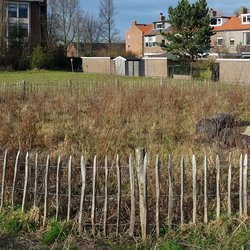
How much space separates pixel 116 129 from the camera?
9281 mm

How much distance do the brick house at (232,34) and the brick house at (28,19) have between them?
79.8ft

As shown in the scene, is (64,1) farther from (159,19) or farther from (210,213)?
(210,213)

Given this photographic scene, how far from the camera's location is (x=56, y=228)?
15.2 ft

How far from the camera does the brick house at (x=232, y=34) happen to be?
6140 cm

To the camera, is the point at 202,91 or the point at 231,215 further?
the point at 202,91

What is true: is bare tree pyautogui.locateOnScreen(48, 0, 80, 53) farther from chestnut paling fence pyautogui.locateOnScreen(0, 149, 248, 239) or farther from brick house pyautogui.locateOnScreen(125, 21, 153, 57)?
chestnut paling fence pyautogui.locateOnScreen(0, 149, 248, 239)

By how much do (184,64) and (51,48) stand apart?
19836mm

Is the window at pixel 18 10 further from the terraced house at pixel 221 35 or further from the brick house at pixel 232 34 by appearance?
the brick house at pixel 232 34

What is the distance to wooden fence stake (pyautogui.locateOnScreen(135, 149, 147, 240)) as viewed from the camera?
4551 millimetres

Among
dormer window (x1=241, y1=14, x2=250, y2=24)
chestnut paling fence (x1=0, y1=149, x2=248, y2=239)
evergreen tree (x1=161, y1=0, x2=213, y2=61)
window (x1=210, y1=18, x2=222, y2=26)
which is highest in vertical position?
window (x1=210, y1=18, x2=222, y2=26)

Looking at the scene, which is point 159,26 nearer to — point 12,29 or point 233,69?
point 12,29

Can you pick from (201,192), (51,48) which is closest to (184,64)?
(51,48)

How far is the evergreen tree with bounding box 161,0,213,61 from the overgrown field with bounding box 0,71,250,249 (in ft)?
87.3

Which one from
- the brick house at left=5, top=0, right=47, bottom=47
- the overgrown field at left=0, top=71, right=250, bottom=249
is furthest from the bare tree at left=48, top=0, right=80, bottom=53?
the overgrown field at left=0, top=71, right=250, bottom=249
